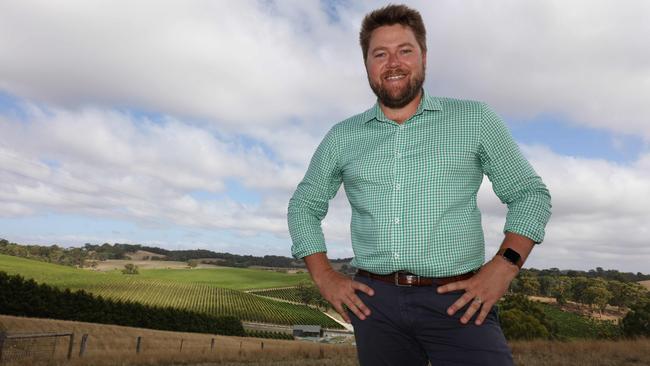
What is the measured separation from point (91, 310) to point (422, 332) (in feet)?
269

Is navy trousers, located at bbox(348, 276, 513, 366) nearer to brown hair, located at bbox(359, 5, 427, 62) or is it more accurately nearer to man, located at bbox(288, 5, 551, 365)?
man, located at bbox(288, 5, 551, 365)

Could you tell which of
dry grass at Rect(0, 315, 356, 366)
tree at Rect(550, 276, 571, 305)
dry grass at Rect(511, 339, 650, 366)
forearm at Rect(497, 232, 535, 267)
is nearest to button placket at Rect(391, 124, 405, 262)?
forearm at Rect(497, 232, 535, 267)

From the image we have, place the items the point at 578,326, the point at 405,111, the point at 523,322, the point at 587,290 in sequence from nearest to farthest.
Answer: the point at 405,111 < the point at 523,322 < the point at 578,326 < the point at 587,290

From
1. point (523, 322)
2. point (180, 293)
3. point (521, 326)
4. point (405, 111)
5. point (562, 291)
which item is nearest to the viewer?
point (405, 111)

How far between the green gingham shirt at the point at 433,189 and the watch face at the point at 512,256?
0.12 metres

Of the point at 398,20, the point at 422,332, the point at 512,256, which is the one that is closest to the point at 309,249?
the point at 422,332

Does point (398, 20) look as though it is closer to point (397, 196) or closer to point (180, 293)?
point (397, 196)

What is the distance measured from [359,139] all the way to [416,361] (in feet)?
4.79

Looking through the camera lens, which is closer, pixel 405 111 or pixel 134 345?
pixel 405 111

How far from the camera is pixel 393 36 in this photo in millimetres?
2934

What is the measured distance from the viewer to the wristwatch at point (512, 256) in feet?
8.35

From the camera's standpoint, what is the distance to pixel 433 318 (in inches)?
100

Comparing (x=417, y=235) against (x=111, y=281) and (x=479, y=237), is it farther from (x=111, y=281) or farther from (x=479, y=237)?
(x=111, y=281)

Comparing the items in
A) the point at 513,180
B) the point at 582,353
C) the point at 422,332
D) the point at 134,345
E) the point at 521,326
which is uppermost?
the point at 513,180
